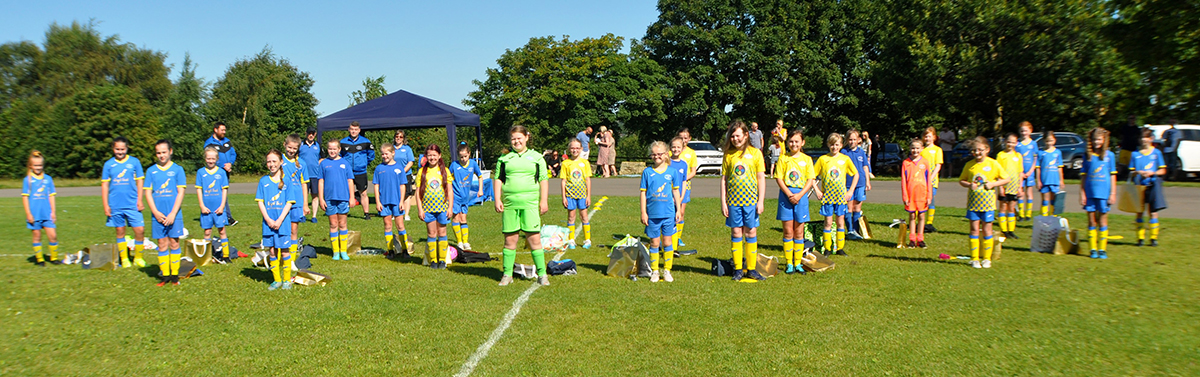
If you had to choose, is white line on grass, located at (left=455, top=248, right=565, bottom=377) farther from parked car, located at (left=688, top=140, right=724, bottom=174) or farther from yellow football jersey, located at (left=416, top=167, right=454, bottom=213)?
parked car, located at (left=688, top=140, right=724, bottom=174)

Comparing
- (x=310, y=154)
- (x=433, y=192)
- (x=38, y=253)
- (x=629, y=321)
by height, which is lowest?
(x=629, y=321)

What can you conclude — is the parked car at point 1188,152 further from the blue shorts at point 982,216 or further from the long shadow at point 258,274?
the long shadow at point 258,274

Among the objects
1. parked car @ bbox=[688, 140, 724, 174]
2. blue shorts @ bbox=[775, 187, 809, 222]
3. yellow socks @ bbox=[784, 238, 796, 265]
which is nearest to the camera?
blue shorts @ bbox=[775, 187, 809, 222]

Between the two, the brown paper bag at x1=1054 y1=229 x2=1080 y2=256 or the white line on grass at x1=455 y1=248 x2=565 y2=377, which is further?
the brown paper bag at x1=1054 y1=229 x2=1080 y2=256

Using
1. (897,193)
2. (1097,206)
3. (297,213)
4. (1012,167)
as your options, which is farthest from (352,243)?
(897,193)


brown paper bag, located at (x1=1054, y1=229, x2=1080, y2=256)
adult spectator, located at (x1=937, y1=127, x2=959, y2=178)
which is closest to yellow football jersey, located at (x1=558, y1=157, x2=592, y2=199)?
brown paper bag, located at (x1=1054, y1=229, x2=1080, y2=256)

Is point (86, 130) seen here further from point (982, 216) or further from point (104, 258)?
point (982, 216)

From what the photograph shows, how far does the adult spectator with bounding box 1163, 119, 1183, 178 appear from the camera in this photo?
24562mm

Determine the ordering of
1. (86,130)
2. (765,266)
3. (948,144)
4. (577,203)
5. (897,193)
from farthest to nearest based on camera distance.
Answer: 1. (86,130)
2. (948,144)
3. (897,193)
4. (577,203)
5. (765,266)

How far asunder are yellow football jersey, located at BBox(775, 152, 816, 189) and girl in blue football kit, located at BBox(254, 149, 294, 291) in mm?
5531

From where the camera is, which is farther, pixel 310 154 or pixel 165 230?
pixel 310 154

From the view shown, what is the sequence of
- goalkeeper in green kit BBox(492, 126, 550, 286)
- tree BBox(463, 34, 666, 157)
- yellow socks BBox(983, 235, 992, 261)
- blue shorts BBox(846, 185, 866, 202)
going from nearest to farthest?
goalkeeper in green kit BBox(492, 126, 550, 286) < yellow socks BBox(983, 235, 992, 261) < blue shorts BBox(846, 185, 866, 202) < tree BBox(463, 34, 666, 157)

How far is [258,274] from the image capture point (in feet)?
30.5

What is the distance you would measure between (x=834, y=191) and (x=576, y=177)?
3694 mm
